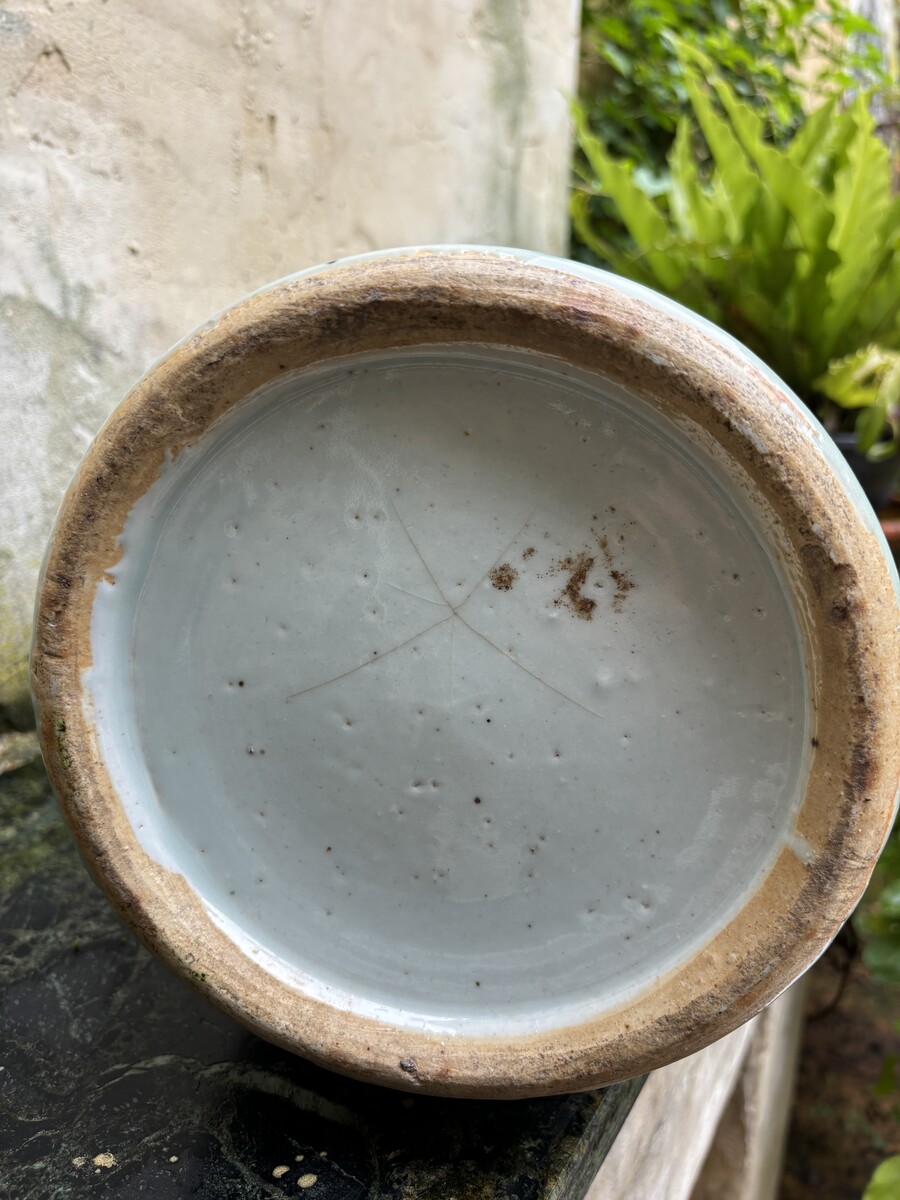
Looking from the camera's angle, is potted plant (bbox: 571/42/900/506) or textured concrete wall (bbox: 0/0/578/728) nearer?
textured concrete wall (bbox: 0/0/578/728)

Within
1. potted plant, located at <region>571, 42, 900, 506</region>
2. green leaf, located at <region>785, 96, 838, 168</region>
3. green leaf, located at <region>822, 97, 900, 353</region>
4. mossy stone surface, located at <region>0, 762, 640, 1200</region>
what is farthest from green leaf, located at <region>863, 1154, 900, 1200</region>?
green leaf, located at <region>785, 96, 838, 168</region>

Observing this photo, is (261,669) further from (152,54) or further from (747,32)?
(747,32)

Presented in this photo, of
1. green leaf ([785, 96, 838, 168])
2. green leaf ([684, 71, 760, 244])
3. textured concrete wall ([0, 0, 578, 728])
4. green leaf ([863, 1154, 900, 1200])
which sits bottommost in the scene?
green leaf ([863, 1154, 900, 1200])

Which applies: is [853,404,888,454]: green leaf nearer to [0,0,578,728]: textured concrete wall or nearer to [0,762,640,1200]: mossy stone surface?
[0,0,578,728]: textured concrete wall

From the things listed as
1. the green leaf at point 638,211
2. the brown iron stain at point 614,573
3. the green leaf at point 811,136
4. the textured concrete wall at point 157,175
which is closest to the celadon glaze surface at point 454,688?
the brown iron stain at point 614,573

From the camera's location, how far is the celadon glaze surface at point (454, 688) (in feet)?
1.83

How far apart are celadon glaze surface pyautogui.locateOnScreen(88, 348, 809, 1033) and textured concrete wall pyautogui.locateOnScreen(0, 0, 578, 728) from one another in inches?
19.2

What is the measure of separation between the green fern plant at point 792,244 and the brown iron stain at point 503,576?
0.84m

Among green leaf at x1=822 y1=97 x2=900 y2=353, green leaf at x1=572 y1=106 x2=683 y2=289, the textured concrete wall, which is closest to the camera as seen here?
the textured concrete wall

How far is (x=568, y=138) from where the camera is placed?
6.31 feet

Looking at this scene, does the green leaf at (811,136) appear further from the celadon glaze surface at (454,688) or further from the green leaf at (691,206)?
the celadon glaze surface at (454,688)

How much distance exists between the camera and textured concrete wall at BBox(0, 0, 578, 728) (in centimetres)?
92

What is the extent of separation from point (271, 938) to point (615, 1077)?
0.24 metres

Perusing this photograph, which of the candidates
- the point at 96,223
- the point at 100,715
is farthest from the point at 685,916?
the point at 96,223
